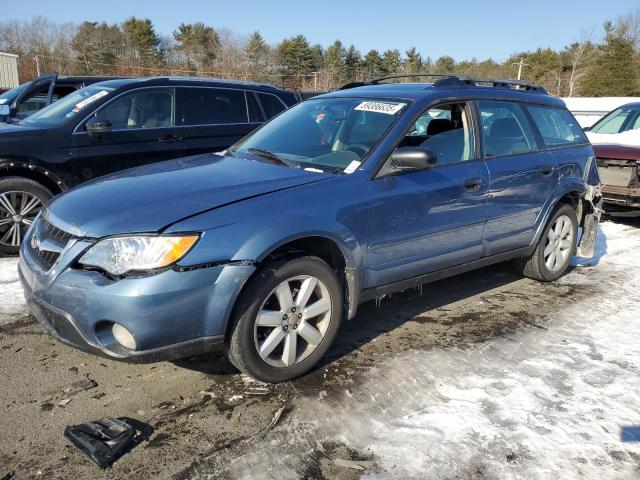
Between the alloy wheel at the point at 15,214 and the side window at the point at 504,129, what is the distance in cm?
428

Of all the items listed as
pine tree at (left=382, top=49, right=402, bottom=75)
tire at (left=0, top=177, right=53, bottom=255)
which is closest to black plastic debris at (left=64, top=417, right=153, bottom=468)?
tire at (left=0, top=177, right=53, bottom=255)

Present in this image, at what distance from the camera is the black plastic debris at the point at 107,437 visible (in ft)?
8.21

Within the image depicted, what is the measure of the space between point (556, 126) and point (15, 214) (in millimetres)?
5318

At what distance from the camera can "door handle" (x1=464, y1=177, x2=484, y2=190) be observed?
13.2ft

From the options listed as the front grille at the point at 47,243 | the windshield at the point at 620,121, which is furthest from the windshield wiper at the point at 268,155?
the windshield at the point at 620,121

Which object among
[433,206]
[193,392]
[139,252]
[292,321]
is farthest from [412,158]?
[193,392]

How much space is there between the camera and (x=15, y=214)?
538 cm

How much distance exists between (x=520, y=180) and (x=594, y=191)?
1.38m

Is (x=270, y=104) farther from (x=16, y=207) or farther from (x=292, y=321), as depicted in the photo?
(x=292, y=321)

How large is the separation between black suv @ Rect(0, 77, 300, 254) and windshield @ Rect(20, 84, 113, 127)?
0.01 metres

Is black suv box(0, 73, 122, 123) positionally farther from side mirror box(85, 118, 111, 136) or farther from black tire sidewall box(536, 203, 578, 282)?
black tire sidewall box(536, 203, 578, 282)

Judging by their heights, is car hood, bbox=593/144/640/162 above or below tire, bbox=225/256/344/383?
above

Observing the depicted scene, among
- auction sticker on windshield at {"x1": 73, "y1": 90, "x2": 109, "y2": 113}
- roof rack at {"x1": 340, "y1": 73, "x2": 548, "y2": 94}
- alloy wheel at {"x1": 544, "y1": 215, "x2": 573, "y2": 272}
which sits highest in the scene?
roof rack at {"x1": 340, "y1": 73, "x2": 548, "y2": 94}

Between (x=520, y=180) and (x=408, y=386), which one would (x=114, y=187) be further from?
(x=520, y=180)
